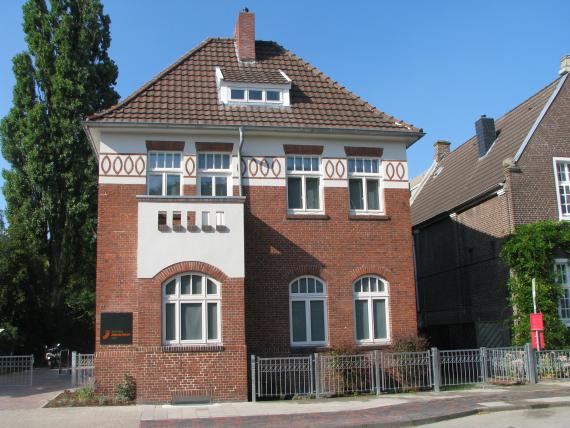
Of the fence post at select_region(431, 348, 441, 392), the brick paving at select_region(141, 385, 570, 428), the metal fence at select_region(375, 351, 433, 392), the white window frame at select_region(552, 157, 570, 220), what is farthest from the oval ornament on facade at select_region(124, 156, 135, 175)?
the white window frame at select_region(552, 157, 570, 220)

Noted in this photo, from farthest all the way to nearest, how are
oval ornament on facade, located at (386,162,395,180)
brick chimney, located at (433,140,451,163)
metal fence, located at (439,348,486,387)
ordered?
brick chimney, located at (433,140,451,163) < oval ornament on facade, located at (386,162,395,180) < metal fence, located at (439,348,486,387)

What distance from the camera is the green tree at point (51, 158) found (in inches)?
1212

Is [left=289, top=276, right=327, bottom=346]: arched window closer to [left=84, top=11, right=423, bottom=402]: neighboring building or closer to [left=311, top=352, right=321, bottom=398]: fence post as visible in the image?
[left=84, top=11, right=423, bottom=402]: neighboring building

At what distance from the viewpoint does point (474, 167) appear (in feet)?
87.2

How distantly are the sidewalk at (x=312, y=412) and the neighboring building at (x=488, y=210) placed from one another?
6598mm

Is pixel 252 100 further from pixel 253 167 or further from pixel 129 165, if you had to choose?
pixel 129 165

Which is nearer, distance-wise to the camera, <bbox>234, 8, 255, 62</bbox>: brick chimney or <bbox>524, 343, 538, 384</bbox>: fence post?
<bbox>524, 343, 538, 384</bbox>: fence post

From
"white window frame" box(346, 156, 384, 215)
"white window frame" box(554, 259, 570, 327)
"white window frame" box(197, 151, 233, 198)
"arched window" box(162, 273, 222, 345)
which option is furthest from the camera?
"white window frame" box(554, 259, 570, 327)

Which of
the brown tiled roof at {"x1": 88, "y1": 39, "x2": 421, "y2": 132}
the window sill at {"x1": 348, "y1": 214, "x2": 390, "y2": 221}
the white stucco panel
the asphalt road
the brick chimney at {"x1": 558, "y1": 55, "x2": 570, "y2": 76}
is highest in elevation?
the brick chimney at {"x1": 558, "y1": 55, "x2": 570, "y2": 76}

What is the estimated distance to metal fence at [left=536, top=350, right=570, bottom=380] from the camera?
18750mm

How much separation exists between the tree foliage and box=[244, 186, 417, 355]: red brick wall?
4.14 metres

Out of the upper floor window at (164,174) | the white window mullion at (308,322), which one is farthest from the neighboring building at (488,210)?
the upper floor window at (164,174)

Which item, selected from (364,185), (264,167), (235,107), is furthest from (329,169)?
(235,107)

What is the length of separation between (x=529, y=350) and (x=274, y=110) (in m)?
10.7
